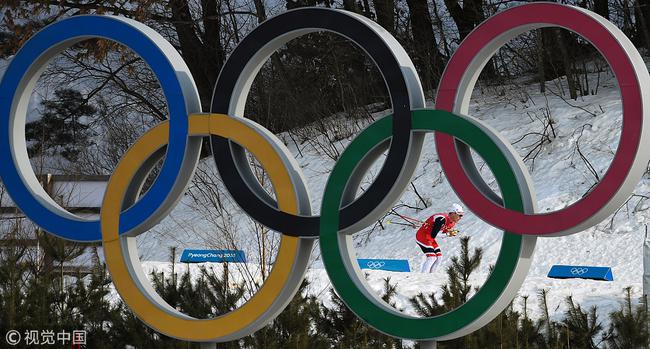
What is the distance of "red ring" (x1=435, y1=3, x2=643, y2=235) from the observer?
6.50m

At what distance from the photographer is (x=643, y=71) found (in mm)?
6520

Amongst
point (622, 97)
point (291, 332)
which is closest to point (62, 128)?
point (291, 332)

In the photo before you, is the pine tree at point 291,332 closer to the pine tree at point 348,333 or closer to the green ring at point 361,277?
the pine tree at point 348,333

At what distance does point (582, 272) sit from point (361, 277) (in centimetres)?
738

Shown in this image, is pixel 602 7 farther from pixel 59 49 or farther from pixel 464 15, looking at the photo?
pixel 59 49

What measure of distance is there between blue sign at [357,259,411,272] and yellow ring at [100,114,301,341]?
25.1 feet

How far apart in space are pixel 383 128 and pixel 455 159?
1.70 ft

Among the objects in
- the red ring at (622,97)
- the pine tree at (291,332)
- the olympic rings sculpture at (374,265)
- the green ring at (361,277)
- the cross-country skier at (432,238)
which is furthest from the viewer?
the cross-country skier at (432,238)

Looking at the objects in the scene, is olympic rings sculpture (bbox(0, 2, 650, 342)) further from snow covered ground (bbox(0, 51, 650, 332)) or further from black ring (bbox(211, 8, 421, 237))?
snow covered ground (bbox(0, 51, 650, 332))

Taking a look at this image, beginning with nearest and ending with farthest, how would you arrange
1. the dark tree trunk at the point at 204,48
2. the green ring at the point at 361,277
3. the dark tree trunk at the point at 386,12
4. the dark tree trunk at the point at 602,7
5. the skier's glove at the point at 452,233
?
the green ring at the point at 361,277 → the skier's glove at the point at 452,233 → the dark tree trunk at the point at 602,7 → the dark tree trunk at the point at 386,12 → the dark tree trunk at the point at 204,48

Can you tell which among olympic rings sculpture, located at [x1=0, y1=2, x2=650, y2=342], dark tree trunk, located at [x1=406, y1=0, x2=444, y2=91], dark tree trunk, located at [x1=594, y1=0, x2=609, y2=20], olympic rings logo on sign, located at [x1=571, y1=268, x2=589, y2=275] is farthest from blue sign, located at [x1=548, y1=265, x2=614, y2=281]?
dark tree trunk, located at [x1=594, y1=0, x2=609, y2=20]

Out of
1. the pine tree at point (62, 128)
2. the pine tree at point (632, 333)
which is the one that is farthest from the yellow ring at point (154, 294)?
the pine tree at point (62, 128)

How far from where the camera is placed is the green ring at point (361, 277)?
269 inches

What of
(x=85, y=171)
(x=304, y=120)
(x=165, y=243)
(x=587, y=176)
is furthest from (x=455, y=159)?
(x=85, y=171)
